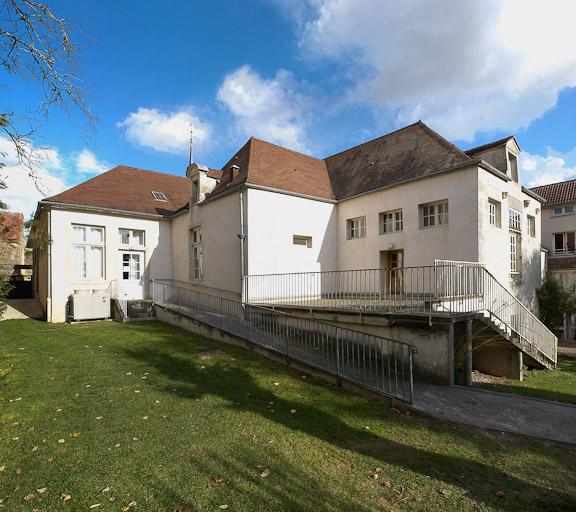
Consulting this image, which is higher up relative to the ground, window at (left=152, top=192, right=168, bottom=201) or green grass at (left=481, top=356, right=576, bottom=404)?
window at (left=152, top=192, right=168, bottom=201)

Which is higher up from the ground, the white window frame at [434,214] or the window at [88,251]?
the white window frame at [434,214]

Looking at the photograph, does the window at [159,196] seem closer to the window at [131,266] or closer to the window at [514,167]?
the window at [131,266]

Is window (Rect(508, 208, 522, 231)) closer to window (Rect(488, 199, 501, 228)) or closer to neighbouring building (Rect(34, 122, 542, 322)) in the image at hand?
neighbouring building (Rect(34, 122, 542, 322))

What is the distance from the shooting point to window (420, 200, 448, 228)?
12.5 metres

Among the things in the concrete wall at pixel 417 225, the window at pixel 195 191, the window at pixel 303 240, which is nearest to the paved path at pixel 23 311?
the window at pixel 195 191

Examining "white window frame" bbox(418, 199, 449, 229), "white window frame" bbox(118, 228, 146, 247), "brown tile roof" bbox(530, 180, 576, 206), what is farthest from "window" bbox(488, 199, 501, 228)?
"brown tile roof" bbox(530, 180, 576, 206)

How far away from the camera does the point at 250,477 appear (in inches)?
143

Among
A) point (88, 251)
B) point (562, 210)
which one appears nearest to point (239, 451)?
point (88, 251)

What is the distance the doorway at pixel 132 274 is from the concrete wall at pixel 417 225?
10019 mm

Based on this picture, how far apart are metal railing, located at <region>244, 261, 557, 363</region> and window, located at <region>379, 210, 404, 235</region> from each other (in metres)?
1.88

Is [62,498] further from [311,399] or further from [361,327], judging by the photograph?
[361,327]

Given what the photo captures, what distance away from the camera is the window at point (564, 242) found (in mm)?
24453

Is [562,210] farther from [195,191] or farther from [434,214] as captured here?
[195,191]

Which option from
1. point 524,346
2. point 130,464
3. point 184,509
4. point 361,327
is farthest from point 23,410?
point 524,346
